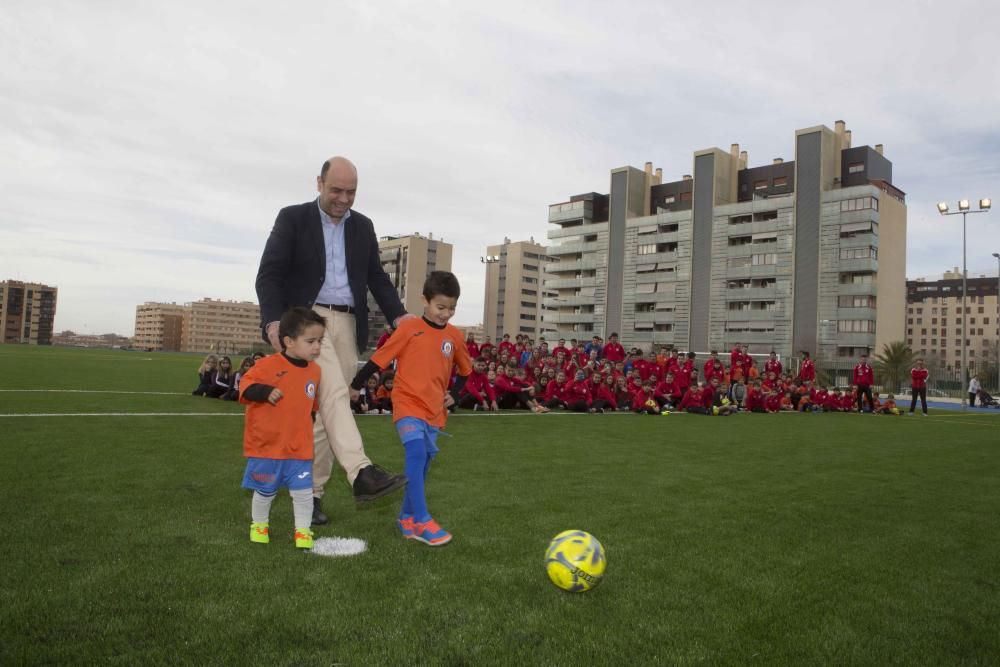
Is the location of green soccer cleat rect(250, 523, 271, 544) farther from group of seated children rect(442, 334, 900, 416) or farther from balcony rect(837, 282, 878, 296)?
balcony rect(837, 282, 878, 296)

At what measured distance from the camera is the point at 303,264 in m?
4.41

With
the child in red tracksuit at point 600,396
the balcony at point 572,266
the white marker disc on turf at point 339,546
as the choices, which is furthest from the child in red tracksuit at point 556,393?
the balcony at point 572,266

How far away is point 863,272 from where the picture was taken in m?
58.8

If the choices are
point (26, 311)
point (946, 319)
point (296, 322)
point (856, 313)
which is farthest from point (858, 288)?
point (26, 311)

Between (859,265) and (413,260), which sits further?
(413,260)

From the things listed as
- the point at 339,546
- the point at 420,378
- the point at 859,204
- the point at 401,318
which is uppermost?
the point at 859,204

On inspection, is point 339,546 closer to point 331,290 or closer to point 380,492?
point 380,492

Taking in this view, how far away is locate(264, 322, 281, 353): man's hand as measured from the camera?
4.05 meters

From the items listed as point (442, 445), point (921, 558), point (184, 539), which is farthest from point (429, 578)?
point (442, 445)

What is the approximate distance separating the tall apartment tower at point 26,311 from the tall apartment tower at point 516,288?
398 feet

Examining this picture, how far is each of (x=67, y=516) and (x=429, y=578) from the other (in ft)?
8.67

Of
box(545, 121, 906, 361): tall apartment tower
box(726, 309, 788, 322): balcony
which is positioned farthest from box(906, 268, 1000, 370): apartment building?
box(726, 309, 788, 322): balcony

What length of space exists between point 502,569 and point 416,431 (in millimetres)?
1055

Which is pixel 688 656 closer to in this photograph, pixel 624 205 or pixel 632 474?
pixel 632 474
